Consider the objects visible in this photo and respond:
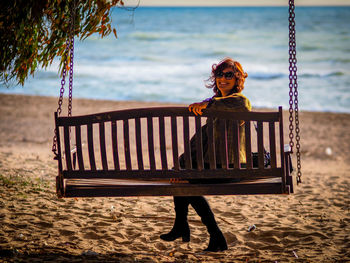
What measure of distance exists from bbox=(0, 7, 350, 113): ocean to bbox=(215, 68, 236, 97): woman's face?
215 centimetres

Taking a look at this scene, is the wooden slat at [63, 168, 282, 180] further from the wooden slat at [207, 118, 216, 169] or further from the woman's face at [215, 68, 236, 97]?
the woman's face at [215, 68, 236, 97]

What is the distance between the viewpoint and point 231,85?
3.33m

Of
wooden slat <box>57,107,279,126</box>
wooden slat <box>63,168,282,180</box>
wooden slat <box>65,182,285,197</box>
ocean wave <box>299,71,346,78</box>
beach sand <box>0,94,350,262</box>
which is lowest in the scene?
beach sand <box>0,94,350,262</box>

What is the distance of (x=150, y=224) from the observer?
4215mm

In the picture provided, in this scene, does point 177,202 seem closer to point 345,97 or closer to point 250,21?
point 345,97

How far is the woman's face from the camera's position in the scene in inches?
130

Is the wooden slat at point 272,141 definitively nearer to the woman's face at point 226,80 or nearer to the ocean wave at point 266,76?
the woman's face at point 226,80

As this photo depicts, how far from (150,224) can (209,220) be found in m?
1.03

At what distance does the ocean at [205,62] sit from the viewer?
17.9 meters

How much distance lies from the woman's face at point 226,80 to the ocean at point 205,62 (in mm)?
2154

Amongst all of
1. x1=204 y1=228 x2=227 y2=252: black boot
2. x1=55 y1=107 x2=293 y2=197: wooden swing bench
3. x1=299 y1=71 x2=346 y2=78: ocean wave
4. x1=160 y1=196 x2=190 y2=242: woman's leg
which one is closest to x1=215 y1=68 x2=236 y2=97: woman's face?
x1=55 y1=107 x2=293 y2=197: wooden swing bench

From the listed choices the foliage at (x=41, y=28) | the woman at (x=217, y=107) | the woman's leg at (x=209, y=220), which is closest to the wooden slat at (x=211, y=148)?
the woman at (x=217, y=107)

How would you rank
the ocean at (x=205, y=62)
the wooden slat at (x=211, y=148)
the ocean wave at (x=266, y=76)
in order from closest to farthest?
the wooden slat at (x=211, y=148) < the ocean at (x=205, y=62) < the ocean wave at (x=266, y=76)

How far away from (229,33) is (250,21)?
38.2 ft
